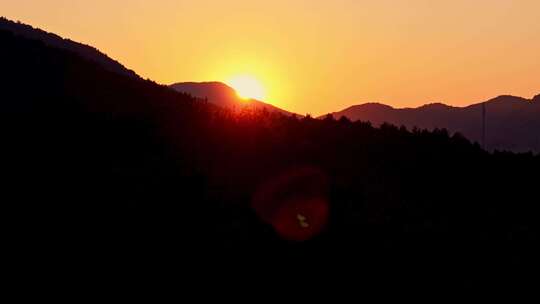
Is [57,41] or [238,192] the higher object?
[57,41]

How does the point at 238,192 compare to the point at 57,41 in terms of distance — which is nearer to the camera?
the point at 238,192

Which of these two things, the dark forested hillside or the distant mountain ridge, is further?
the distant mountain ridge

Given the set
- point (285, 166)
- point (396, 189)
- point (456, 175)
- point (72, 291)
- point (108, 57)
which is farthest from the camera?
point (108, 57)

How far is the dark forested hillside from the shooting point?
1393 centimetres

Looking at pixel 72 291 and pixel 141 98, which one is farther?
pixel 141 98

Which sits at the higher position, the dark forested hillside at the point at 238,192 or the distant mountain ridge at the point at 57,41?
the distant mountain ridge at the point at 57,41

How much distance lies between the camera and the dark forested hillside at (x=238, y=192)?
13930 mm

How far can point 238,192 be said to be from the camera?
1647cm

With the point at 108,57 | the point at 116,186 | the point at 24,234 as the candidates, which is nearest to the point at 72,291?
the point at 24,234

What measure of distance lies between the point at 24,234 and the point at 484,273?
834 cm

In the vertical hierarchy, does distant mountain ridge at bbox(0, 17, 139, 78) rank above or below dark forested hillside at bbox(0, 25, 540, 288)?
above

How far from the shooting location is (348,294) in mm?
12953

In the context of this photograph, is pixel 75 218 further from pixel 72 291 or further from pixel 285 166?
pixel 285 166

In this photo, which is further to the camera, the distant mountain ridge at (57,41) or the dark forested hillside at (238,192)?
the distant mountain ridge at (57,41)
